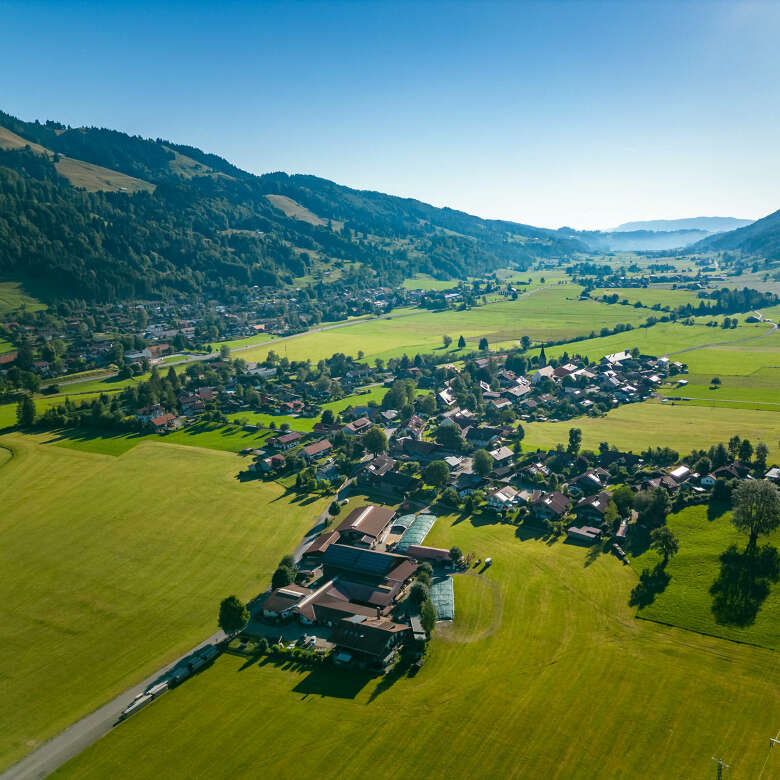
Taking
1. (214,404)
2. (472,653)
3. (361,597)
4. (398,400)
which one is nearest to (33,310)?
(214,404)

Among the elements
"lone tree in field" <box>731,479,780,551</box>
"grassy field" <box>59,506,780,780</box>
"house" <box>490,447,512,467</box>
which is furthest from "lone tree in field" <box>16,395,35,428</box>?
"lone tree in field" <box>731,479,780,551</box>

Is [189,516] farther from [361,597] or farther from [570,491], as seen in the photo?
[570,491]

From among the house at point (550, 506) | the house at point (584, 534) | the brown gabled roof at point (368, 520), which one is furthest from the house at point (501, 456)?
the brown gabled roof at point (368, 520)

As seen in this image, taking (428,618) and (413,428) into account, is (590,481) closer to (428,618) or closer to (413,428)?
(413,428)

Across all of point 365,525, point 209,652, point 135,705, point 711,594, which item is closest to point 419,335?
point 365,525

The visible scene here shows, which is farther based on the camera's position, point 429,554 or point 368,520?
point 368,520

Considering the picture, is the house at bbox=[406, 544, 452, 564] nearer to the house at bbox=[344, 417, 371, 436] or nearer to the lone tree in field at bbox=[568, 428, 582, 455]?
the lone tree in field at bbox=[568, 428, 582, 455]

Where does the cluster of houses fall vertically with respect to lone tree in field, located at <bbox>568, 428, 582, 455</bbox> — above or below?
below
